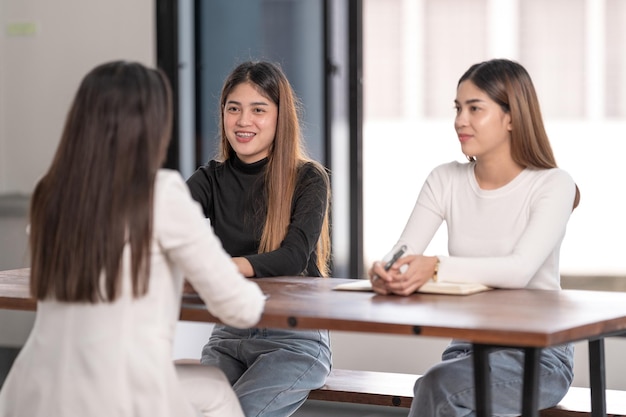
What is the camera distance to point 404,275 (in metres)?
A: 2.42

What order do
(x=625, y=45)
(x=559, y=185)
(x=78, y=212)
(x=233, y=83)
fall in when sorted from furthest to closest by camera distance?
(x=625, y=45) < (x=233, y=83) < (x=559, y=185) < (x=78, y=212)

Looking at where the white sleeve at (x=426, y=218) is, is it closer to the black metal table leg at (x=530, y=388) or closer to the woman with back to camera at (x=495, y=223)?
the woman with back to camera at (x=495, y=223)

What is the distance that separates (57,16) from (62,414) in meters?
3.60

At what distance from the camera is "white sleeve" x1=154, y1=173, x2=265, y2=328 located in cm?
197

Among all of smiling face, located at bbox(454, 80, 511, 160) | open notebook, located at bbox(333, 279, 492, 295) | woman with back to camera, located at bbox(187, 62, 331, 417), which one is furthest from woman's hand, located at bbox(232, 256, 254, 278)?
smiling face, located at bbox(454, 80, 511, 160)

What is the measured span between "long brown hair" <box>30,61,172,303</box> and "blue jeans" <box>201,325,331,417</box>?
751 millimetres

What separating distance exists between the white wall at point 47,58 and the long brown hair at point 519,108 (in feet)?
8.93

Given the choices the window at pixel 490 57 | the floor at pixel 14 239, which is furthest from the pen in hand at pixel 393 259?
the floor at pixel 14 239

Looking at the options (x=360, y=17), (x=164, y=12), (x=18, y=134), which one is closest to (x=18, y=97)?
(x=18, y=134)

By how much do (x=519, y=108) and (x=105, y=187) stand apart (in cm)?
117

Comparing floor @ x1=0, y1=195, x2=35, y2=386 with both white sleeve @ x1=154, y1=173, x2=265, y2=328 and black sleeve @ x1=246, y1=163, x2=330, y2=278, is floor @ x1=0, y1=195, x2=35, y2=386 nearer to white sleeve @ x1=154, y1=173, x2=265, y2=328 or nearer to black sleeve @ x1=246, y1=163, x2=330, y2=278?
black sleeve @ x1=246, y1=163, x2=330, y2=278

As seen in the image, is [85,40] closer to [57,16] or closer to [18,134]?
[57,16]

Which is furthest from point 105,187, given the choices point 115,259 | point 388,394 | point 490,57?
point 490,57

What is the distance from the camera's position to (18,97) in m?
5.33
